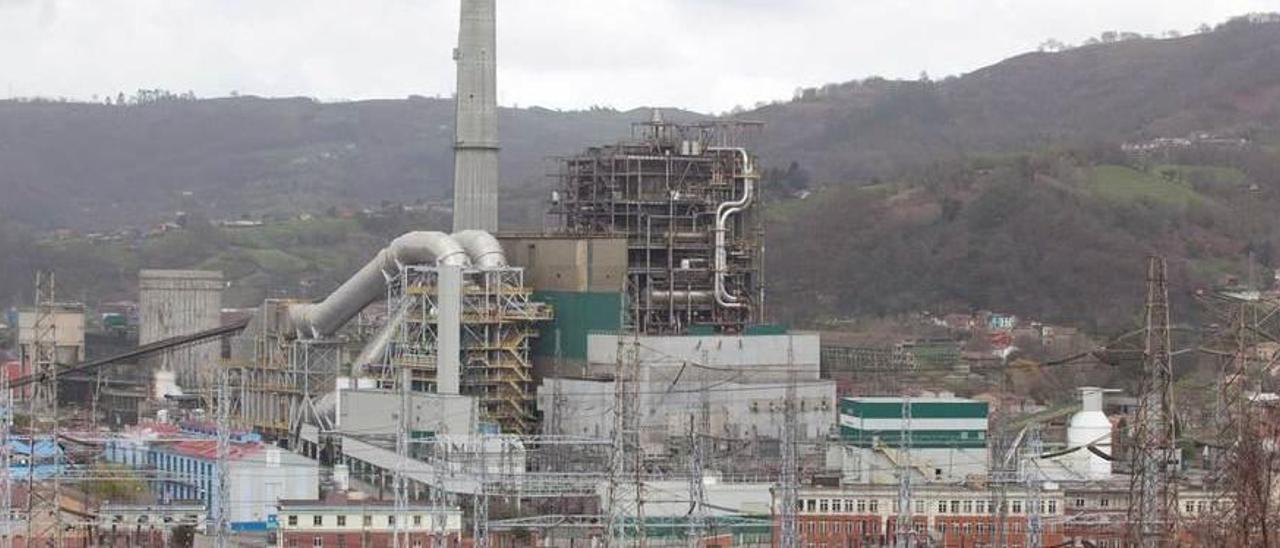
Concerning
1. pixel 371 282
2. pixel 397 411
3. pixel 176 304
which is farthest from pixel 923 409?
pixel 176 304

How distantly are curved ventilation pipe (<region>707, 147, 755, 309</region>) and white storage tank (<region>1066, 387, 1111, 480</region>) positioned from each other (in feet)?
21.8

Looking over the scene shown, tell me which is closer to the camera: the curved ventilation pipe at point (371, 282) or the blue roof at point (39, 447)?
the blue roof at point (39, 447)

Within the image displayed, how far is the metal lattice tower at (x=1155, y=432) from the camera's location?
2525 cm

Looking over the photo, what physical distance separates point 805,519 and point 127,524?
33.7 feet

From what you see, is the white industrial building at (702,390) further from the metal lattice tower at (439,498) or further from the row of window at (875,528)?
the metal lattice tower at (439,498)

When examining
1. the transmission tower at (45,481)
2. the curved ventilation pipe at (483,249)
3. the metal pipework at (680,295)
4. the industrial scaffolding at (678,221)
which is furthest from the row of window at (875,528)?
the transmission tower at (45,481)

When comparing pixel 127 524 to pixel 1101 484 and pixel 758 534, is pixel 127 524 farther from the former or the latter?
pixel 1101 484

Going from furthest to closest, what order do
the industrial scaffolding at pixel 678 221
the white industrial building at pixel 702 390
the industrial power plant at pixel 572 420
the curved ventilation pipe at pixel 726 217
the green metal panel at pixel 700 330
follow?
the curved ventilation pipe at pixel 726 217 < the industrial scaffolding at pixel 678 221 < the green metal panel at pixel 700 330 < the white industrial building at pixel 702 390 < the industrial power plant at pixel 572 420

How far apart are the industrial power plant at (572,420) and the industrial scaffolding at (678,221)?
58 mm

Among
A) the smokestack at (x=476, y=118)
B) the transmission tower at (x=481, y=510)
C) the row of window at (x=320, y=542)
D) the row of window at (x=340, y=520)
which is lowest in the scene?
the row of window at (x=320, y=542)

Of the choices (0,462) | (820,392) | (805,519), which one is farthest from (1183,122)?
(0,462)

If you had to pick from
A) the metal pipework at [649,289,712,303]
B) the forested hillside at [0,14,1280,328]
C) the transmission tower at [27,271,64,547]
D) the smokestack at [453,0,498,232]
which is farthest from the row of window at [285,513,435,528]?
the forested hillside at [0,14,1280,328]

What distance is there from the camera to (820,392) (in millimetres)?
48125

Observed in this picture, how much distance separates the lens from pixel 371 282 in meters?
50.6
